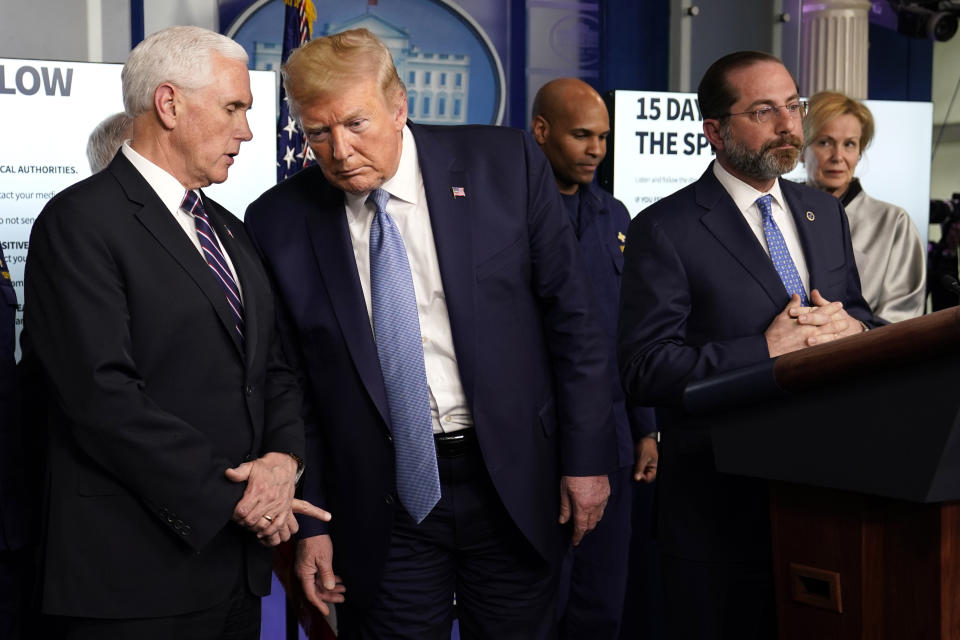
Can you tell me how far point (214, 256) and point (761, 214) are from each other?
0.97m

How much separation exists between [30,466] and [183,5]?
141 inches

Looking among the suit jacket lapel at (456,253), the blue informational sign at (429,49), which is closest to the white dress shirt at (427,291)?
the suit jacket lapel at (456,253)

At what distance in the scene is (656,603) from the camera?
3.47m

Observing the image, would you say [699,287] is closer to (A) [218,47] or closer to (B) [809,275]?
(B) [809,275]

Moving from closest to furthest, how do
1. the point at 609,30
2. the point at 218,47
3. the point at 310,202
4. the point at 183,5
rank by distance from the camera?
the point at 218,47 → the point at 310,202 → the point at 183,5 → the point at 609,30

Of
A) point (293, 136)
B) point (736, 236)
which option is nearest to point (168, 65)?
point (736, 236)

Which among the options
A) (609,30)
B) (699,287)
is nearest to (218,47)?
(699,287)

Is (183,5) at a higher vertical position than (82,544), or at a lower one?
higher

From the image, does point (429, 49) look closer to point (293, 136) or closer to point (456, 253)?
point (293, 136)

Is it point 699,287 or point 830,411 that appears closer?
point 830,411

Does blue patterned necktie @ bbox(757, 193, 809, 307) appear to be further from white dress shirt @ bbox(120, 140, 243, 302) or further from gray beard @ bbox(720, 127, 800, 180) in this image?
white dress shirt @ bbox(120, 140, 243, 302)

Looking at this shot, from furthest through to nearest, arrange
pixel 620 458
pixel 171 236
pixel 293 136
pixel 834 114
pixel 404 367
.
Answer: pixel 293 136 < pixel 834 114 < pixel 620 458 < pixel 404 367 < pixel 171 236

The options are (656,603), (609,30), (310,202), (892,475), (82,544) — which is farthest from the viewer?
(609,30)

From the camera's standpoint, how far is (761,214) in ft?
6.38
